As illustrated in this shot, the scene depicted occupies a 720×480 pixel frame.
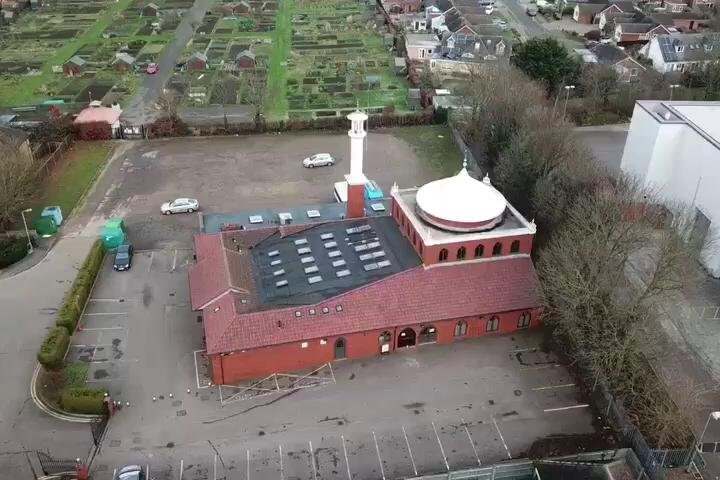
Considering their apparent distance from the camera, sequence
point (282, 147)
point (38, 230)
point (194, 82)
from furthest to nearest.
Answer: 1. point (194, 82)
2. point (282, 147)
3. point (38, 230)

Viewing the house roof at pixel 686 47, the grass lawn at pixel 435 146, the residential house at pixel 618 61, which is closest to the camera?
the grass lawn at pixel 435 146

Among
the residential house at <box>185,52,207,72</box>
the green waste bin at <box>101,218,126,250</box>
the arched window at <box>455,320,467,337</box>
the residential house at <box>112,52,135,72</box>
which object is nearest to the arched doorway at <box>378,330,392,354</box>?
the arched window at <box>455,320,467,337</box>

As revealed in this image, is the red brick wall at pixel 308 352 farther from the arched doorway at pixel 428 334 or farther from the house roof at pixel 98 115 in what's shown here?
the house roof at pixel 98 115

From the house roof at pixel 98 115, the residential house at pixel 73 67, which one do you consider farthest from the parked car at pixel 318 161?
the residential house at pixel 73 67

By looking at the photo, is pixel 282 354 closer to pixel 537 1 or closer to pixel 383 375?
pixel 383 375

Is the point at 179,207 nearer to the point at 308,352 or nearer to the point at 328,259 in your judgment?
the point at 328,259

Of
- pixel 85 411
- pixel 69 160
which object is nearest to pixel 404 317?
pixel 85 411
